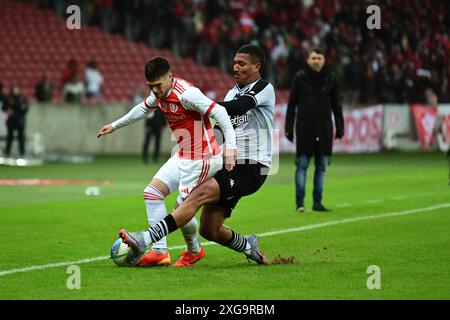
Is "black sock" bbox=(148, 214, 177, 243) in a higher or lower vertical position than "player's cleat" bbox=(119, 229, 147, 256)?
higher

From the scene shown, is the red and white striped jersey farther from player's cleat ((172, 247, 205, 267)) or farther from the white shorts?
player's cleat ((172, 247, 205, 267))

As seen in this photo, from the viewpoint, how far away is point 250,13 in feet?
124

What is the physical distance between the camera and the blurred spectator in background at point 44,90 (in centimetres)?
3142

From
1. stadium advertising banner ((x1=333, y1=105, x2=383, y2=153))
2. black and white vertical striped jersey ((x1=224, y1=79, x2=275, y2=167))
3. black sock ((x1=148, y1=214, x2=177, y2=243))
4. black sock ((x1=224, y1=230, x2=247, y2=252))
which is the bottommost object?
stadium advertising banner ((x1=333, y1=105, x2=383, y2=153))

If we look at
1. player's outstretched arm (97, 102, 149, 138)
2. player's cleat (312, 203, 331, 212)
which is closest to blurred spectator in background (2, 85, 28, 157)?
player's cleat (312, 203, 331, 212)

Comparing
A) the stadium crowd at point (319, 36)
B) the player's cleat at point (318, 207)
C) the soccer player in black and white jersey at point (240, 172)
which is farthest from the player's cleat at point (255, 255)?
the stadium crowd at point (319, 36)

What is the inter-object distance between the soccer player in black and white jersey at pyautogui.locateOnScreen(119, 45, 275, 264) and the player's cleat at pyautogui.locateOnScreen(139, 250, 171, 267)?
449 millimetres

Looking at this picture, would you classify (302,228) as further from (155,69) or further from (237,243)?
(155,69)

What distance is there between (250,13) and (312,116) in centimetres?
2193

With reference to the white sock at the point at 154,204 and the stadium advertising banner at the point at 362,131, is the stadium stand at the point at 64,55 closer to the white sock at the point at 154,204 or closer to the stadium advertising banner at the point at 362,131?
the stadium advertising banner at the point at 362,131

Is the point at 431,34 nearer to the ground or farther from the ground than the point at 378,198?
farther from the ground

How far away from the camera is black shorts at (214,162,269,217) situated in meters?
10.2
